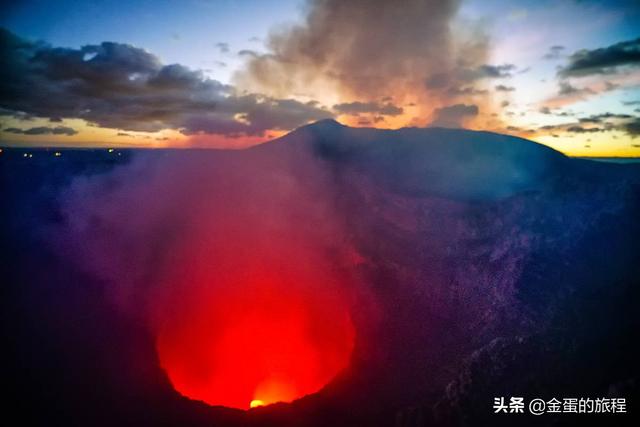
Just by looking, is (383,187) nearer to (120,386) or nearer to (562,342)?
(562,342)

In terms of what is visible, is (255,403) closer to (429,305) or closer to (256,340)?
(256,340)

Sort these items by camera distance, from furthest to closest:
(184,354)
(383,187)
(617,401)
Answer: (383,187) → (184,354) → (617,401)

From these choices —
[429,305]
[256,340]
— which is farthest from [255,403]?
[429,305]

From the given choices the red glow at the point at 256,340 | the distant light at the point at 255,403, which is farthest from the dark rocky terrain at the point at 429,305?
the distant light at the point at 255,403

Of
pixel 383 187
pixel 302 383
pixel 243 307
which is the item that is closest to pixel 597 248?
pixel 383 187

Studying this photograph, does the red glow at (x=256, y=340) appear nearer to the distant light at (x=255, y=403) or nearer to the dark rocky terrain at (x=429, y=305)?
the distant light at (x=255, y=403)
